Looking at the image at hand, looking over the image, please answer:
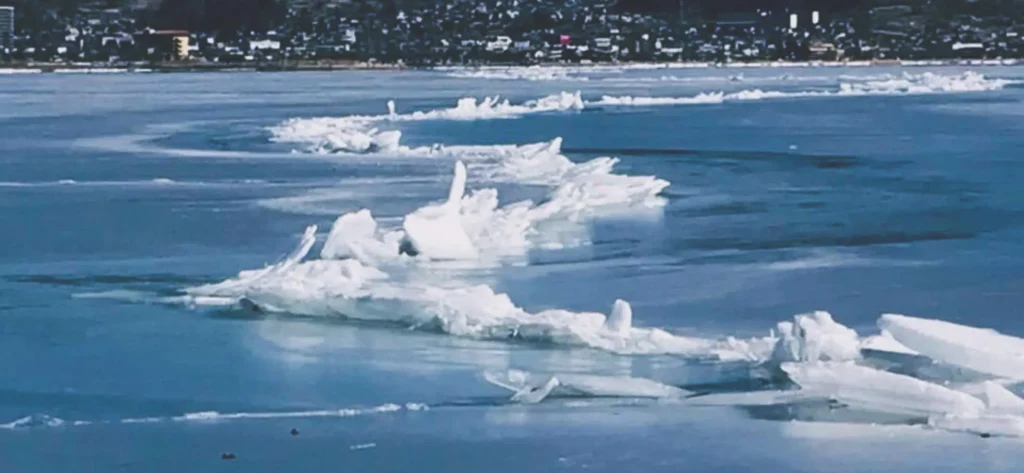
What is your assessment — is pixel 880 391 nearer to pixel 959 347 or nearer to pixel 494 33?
pixel 959 347

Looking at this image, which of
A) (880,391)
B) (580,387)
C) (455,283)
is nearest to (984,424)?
(880,391)

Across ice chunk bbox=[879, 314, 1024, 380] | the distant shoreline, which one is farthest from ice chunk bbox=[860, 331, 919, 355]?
the distant shoreline

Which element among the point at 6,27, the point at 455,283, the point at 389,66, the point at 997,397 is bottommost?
the point at 389,66

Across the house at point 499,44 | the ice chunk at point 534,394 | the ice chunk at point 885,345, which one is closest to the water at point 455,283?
the ice chunk at point 534,394

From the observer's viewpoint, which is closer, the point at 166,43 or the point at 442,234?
the point at 442,234

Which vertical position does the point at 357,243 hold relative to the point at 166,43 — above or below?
above

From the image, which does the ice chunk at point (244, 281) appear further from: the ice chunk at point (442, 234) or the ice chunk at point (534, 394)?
the ice chunk at point (534, 394)
